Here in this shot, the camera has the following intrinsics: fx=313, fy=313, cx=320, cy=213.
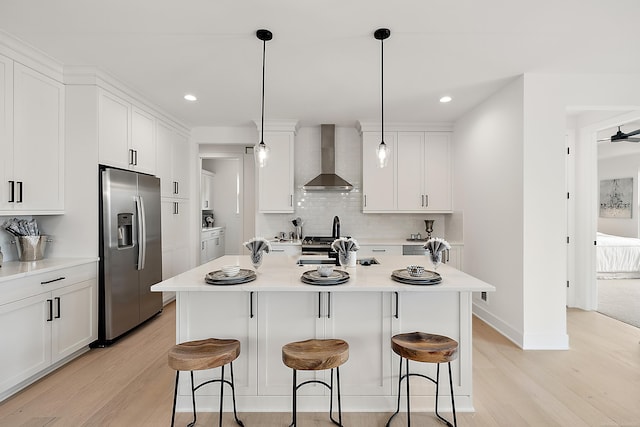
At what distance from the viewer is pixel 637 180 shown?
691 cm

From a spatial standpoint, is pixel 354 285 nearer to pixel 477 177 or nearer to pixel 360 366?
pixel 360 366

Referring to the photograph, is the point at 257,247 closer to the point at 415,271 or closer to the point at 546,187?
the point at 415,271

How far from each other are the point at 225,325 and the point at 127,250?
1.80 metres

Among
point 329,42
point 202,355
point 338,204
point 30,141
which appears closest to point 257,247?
point 202,355

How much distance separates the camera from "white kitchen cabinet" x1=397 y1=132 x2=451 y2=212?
480cm

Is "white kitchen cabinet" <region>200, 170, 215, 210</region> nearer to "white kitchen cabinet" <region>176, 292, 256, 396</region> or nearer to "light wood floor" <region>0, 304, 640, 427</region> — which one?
"light wood floor" <region>0, 304, 640, 427</region>

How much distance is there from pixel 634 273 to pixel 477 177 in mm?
4509

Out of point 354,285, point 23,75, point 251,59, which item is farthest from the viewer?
point 251,59

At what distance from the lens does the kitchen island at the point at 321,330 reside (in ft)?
6.97

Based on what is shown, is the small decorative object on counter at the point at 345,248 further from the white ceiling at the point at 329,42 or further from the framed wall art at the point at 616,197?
the framed wall art at the point at 616,197

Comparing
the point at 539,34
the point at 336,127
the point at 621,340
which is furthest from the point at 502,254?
the point at 336,127

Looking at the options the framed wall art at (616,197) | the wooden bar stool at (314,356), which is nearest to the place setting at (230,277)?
the wooden bar stool at (314,356)

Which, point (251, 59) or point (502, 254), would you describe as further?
point (502, 254)

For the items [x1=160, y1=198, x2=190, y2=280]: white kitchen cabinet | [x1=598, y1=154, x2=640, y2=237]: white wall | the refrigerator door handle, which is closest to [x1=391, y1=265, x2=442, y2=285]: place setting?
the refrigerator door handle
